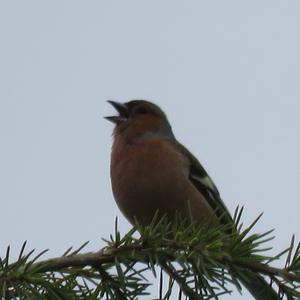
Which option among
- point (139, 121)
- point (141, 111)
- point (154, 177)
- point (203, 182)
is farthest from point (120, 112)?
point (154, 177)

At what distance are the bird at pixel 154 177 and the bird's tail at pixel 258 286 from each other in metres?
1.23

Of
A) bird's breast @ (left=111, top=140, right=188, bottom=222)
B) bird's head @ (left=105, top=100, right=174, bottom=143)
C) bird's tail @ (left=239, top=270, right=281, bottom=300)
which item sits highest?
bird's head @ (left=105, top=100, right=174, bottom=143)

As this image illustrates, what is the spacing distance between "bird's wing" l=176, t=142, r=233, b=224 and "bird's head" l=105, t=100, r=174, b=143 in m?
0.37

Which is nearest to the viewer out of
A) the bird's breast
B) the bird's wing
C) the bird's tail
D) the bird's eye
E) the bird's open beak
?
the bird's tail

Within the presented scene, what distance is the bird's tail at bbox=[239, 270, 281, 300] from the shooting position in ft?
9.89

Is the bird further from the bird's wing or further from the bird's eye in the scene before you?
the bird's eye

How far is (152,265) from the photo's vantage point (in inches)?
117

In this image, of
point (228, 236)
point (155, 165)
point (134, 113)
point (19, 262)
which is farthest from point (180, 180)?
point (19, 262)

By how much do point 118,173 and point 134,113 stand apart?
4.62 ft

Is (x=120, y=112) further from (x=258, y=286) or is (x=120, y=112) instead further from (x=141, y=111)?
(x=258, y=286)

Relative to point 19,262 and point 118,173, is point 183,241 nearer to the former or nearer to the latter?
point 19,262

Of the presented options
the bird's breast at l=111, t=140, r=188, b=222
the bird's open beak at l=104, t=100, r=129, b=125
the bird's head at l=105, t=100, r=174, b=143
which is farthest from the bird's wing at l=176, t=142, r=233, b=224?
the bird's open beak at l=104, t=100, r=129, b=125

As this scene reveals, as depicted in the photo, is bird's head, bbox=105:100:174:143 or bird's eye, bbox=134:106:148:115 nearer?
bird's head, bbox=105:100:174:143

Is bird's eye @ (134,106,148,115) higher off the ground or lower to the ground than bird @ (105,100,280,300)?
higher
